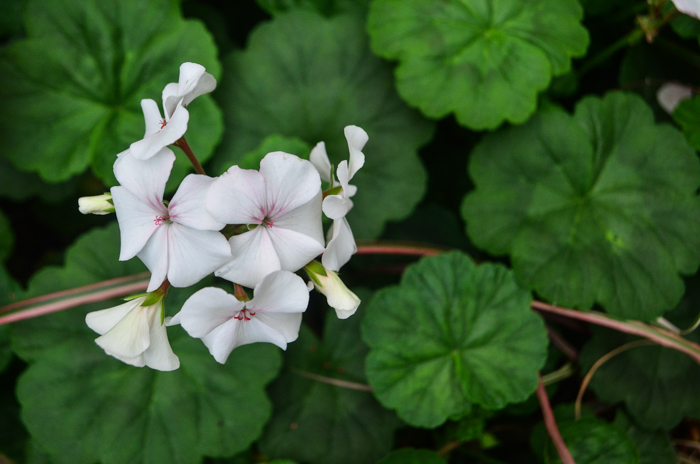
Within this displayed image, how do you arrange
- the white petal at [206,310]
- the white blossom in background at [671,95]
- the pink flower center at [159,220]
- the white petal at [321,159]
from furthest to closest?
1. the white blossom in background at [671,95]
2. the white petal at [321,159]
3. the pink flower center at [159,220]
4. the white petal at [206,310]

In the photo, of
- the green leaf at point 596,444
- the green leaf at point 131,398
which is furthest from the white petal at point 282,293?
the green leaf at point 596,444

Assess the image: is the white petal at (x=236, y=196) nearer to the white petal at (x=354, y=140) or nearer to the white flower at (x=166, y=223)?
the white flower at (x=166, y=223)

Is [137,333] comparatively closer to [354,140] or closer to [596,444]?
[354,140]

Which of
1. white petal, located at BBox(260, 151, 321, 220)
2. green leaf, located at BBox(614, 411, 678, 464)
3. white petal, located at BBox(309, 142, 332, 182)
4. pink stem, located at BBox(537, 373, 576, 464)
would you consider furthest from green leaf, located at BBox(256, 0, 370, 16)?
green leaf, located at BBox(614, 411, 678, 464)

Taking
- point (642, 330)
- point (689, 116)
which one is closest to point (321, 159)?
point (642, 330)

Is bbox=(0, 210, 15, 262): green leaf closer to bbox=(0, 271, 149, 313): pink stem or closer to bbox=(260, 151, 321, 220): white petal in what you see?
bbox=(0, 271, 149, 313): pink stem

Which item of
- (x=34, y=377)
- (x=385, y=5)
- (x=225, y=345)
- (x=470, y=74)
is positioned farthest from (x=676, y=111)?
(x=34, y=377)
